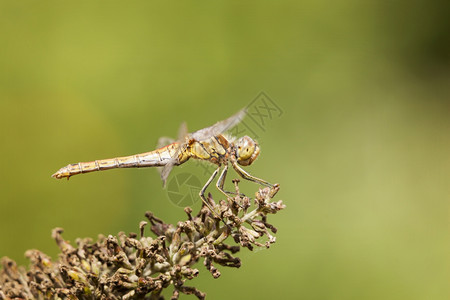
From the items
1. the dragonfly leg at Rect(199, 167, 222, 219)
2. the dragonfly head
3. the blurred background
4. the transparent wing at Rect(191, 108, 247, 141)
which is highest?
the blurred background

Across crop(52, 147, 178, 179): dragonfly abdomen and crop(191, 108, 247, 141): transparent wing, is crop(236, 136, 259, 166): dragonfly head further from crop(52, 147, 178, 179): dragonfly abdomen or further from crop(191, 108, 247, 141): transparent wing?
crop(52, 147, 178, 179): dragonfly abdomen

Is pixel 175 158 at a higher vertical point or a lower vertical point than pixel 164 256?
higher

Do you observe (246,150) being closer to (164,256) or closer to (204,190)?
(204,190)

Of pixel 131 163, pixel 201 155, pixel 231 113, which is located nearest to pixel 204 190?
pixel 201 155

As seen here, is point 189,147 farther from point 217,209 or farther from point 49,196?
point 49,196

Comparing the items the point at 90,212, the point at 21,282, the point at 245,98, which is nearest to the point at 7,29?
the point at 90,212

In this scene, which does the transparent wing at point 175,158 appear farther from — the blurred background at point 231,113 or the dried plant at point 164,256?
the blurred background at point 231,113

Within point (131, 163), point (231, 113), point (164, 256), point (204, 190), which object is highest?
point (231, 113)

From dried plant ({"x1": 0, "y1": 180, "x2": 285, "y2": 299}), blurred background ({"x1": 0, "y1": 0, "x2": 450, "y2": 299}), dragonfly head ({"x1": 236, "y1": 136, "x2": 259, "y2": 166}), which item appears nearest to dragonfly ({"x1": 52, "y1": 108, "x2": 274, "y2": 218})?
dragonfly head ({"x1": 236, "y1": 136, "x2": 259, "y2": 166})
